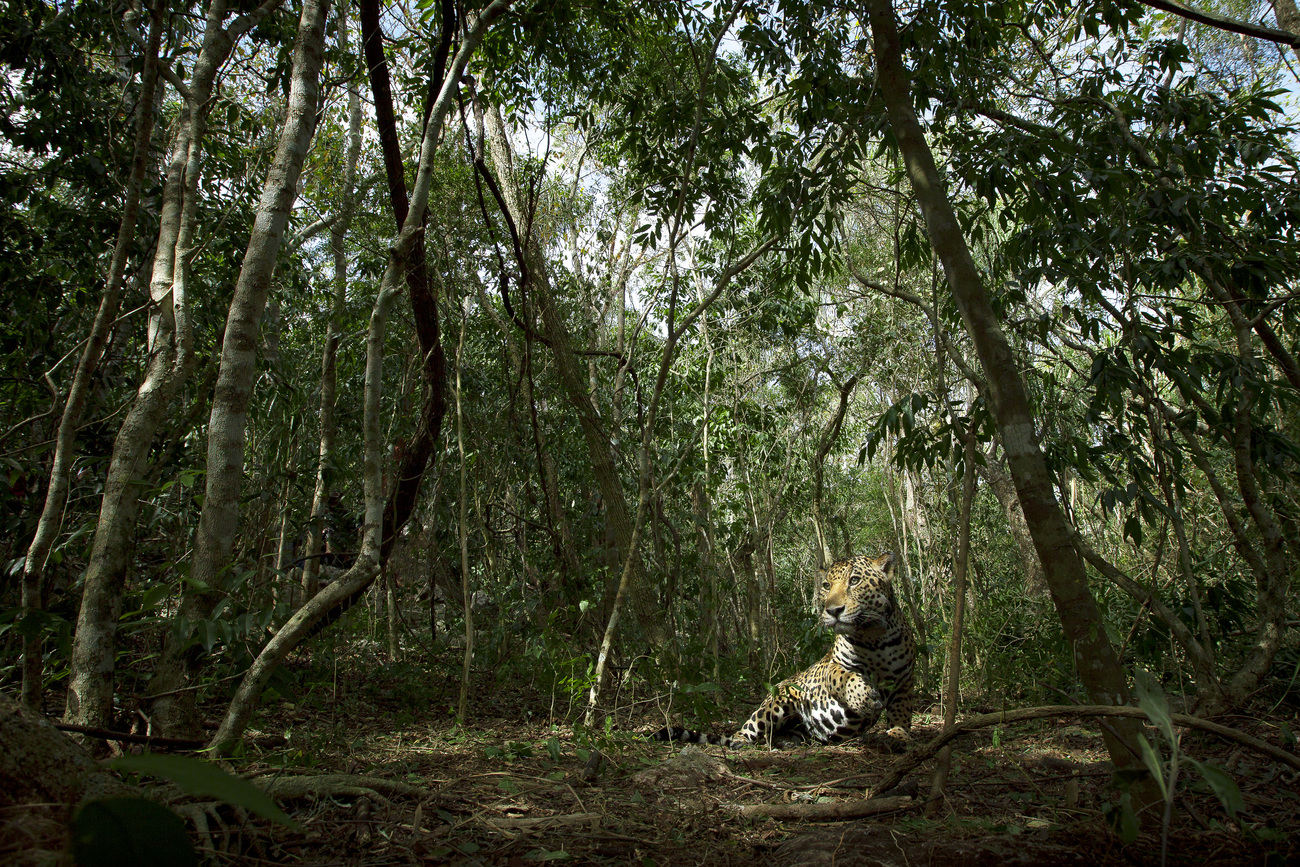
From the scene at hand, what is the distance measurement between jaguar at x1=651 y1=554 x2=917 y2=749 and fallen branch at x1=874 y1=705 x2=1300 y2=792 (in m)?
2.04

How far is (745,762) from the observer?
3637mm

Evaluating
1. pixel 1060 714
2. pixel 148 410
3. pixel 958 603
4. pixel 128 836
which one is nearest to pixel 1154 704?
pixel 1060 714

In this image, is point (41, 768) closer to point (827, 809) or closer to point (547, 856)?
point (547, 856)

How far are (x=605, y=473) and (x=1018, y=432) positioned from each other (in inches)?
138

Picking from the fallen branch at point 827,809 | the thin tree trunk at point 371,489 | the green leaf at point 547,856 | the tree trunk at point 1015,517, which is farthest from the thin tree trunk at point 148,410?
the tree trunk at point 1015,517

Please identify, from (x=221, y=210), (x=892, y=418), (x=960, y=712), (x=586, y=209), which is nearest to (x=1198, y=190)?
(x=892, y=418)

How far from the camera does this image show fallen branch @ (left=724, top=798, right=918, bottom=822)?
219 centimetres

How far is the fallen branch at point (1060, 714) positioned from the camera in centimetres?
173

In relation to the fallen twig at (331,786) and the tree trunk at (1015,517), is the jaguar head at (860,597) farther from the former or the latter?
the tree trunk at (1015,517)

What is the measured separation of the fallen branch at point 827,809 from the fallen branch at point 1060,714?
7 centimetres

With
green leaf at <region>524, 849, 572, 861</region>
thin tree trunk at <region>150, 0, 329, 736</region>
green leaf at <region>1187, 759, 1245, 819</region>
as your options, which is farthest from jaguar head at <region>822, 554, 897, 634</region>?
thin tree trunk at <region>150, 0, 329, 736</region>

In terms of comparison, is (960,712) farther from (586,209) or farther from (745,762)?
(586,209)

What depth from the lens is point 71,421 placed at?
300cm

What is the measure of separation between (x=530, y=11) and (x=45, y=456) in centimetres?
427
